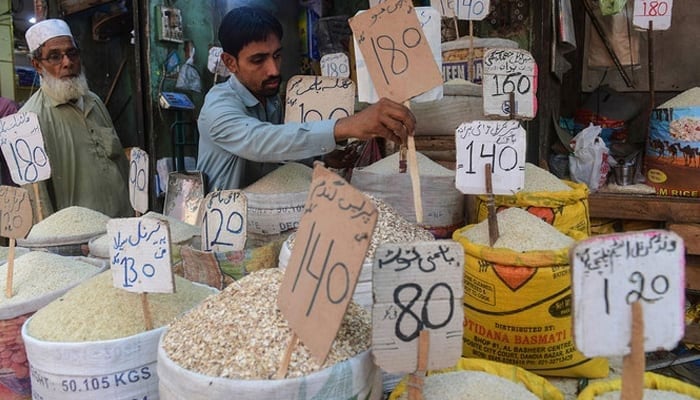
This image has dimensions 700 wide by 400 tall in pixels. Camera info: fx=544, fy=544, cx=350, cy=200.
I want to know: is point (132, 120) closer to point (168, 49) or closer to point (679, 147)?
point (168, 49)

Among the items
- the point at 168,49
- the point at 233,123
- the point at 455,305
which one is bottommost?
the point at 455,305

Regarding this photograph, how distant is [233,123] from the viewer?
5.12 ft

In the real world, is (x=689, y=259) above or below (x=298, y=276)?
below

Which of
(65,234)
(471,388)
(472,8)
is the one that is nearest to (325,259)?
(471,388)

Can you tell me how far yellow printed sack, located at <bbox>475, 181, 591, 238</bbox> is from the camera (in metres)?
1.36

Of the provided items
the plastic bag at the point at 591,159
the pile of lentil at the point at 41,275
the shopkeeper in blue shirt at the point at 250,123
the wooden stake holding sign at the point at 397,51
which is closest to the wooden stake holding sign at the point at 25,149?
the pile of lentil at the point at 41,275

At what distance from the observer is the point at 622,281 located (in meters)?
0.64

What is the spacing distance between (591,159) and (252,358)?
1.99 meters

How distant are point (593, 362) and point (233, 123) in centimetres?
109

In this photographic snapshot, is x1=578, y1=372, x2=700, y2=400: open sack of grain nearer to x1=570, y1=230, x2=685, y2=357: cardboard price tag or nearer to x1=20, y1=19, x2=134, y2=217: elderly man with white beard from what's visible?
x1=570, y1=230, x2=685, y2=357: cardboard price tag

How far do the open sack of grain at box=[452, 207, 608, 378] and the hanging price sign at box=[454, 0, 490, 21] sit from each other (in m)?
1.03

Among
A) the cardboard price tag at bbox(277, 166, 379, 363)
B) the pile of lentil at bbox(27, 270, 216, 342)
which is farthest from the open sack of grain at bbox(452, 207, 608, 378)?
the pile of lentil at bbox(27, 270, 216, 342)

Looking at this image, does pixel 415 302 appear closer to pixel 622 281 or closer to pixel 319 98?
pixel 622 281

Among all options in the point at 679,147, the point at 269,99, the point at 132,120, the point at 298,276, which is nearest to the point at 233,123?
the point at 269,99
